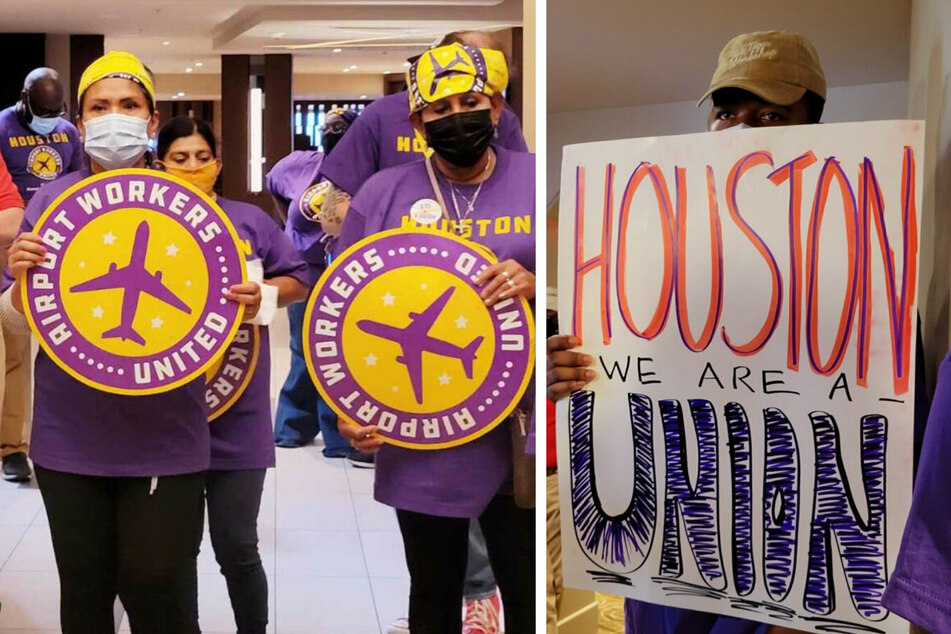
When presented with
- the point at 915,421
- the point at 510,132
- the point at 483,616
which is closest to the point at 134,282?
the point at 510,132

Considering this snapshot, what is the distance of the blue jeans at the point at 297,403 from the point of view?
181 centimetres

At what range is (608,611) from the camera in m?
1.88

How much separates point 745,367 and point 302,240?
32.6 inches

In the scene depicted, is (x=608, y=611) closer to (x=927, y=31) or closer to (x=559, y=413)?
(x=559, y=413)

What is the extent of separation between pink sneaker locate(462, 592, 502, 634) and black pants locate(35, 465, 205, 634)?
54 centimetres

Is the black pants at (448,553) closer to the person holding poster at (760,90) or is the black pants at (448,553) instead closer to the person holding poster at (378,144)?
the person holding poster at (760,90)

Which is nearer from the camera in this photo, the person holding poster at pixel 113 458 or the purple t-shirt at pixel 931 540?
the purple t-shirt at pixel 931 540

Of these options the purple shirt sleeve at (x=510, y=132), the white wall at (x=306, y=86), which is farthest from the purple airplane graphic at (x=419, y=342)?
the white wall at (x=306, y=86)

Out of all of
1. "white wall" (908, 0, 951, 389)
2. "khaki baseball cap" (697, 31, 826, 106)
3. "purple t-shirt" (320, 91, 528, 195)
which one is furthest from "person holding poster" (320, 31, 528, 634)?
"white wall" (908, 0, 951, 389)

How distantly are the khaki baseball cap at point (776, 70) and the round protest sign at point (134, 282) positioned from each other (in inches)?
36.4

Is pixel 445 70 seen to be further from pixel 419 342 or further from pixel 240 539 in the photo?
pixel 240 539

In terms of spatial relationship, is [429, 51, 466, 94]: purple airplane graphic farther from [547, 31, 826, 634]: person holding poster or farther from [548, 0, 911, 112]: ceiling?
[547, 31, 826, 634]: person holding poster

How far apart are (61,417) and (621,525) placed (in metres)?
1.03

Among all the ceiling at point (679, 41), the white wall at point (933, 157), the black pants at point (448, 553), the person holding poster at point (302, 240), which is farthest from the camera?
the black pants at point (448, 553)
